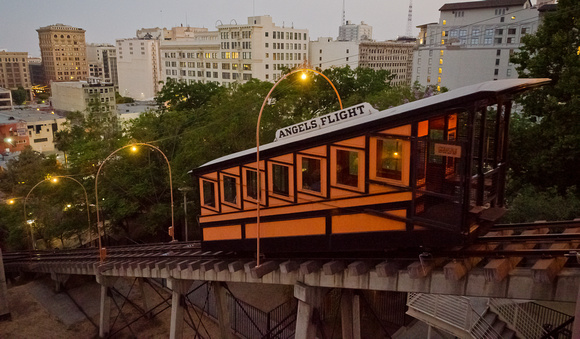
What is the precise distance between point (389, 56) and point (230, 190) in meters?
145

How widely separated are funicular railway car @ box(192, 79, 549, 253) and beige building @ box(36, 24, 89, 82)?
670 feet

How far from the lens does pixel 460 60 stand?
76812mm

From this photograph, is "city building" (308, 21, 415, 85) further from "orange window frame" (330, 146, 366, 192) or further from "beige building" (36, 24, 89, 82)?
"beige building" (36, 24, 89, 82)

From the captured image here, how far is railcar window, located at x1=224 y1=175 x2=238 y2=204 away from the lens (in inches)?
494

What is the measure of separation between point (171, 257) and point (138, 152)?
51.5ft

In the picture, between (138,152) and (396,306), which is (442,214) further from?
(138,152)

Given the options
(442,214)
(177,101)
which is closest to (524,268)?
(442,214)

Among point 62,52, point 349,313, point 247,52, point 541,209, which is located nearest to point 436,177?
point 349,313

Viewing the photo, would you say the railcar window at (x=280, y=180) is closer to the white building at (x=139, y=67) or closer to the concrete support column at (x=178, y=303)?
the concrete support column at (x=178, y=303)

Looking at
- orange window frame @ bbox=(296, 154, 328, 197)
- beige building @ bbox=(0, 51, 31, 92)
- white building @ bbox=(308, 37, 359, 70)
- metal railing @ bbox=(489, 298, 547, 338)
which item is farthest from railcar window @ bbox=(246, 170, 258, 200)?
beige building @ bbox=(0, 51, 31, 92)

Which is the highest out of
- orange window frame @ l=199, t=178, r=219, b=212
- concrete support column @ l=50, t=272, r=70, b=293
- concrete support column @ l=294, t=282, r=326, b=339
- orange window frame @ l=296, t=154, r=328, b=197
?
orange window frame @ l=296, t=154, r=328, b=197

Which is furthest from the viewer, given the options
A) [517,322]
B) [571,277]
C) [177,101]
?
[177,101]

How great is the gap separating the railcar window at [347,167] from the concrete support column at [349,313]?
13.9 feet

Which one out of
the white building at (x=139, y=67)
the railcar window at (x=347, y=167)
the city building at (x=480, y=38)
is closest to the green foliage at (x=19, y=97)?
the white building at (x=139, y=67)
